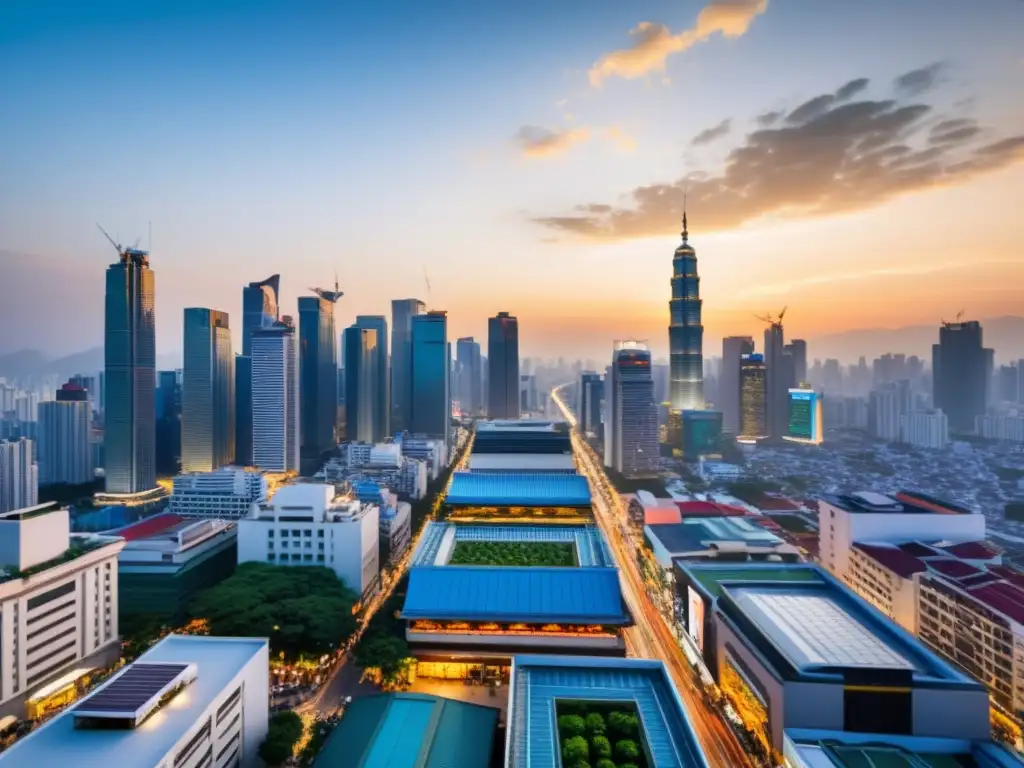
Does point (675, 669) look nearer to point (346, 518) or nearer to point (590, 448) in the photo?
point (346, 518)

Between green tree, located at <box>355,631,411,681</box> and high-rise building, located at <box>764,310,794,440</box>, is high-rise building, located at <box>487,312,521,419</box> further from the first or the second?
green tree, located at <box>355,631,411,681</box>

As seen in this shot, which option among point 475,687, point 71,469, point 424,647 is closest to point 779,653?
point 475,687

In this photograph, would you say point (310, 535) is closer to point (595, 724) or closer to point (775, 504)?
point (595, 724)

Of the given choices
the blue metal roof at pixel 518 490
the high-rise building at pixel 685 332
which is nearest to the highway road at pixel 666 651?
the blue metal roof at pixel 518 490

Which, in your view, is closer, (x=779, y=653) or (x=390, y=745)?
(x=390, y=745)

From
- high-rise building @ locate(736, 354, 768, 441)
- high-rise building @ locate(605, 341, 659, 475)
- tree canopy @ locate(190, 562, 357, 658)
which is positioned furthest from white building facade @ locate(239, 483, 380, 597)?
high-rise building @ locate(736, 354, 768, 441)

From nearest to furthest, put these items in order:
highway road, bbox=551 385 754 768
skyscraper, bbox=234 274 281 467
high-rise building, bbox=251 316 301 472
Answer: highway road, bbox=551 385 754 768
high-rise building, bbox=251 316 301 472
skyscraper, bbox=234 274 281 467
